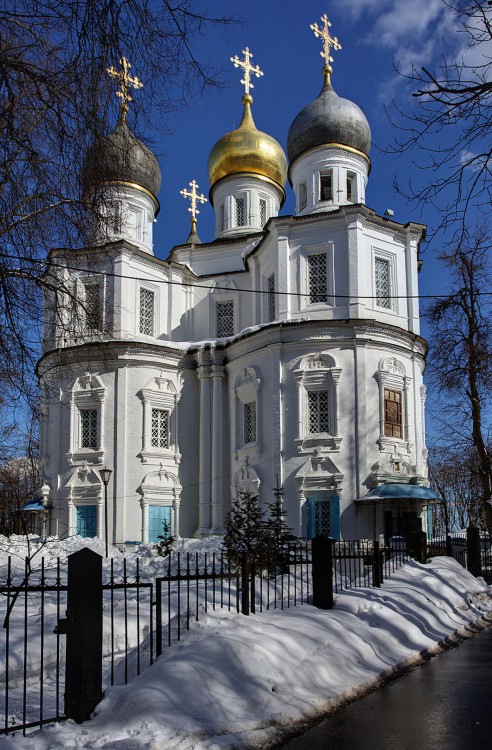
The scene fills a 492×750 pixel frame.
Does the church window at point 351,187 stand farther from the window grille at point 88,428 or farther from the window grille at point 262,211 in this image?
the window grille at point 88,428

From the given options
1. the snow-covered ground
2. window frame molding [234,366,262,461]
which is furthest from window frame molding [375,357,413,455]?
the snow-covered ground

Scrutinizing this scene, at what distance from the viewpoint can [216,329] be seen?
104 feet

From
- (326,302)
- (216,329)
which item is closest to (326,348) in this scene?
(326,302)

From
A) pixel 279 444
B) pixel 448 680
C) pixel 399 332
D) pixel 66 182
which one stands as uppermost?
pixel 399 332

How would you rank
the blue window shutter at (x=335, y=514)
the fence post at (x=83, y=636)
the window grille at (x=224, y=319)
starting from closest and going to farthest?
1. the fence post at (x=83, y=636)
2. the blue window shutter at (x=335, y=514)
3. the window grille at (x=224, y=319)

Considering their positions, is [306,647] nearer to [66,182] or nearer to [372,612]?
[372,612]

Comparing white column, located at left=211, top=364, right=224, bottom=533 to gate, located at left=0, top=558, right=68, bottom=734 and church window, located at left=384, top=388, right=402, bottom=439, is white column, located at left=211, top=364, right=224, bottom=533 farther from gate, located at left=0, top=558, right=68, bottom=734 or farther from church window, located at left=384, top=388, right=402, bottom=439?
gate, located at left=0, top=558, right=68, bottom=734

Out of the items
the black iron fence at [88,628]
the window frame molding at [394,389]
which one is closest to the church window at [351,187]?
the window frame molding at [394,389]

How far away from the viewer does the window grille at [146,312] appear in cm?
3023

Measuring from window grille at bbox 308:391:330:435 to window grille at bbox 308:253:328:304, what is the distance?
3.30 metres

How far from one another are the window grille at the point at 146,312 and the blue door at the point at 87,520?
22.6 feet

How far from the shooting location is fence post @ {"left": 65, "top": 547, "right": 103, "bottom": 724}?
6.64m

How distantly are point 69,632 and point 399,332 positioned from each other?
21.4 metres

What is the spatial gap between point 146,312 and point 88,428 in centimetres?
506
